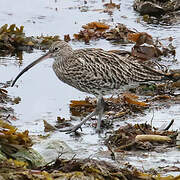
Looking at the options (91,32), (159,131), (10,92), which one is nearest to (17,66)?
(10,92)

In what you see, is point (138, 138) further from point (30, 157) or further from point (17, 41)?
point (17, 41)

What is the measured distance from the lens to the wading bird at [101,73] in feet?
30.0

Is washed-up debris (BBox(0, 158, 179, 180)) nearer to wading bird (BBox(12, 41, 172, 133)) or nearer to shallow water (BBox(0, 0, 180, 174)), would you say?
shallow water (BBox(0, 0, 180, 174))

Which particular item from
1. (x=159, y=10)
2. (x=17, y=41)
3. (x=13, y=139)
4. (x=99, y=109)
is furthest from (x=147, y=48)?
(x=13, y=139)

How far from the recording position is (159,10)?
15039 millimetres

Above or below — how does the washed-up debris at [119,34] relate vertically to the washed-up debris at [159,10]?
below

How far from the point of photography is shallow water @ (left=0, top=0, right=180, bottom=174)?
843 cm

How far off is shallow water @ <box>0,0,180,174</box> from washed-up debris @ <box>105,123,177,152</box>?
0.19 metres

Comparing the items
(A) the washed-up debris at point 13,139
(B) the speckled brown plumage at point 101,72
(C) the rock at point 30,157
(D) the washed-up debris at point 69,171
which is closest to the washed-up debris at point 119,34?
(B) the speckled brown plumage at point 101,72

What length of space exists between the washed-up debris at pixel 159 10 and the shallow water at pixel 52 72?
0.79 ft

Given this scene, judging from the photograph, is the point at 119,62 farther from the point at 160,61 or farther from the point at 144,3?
the point at 144,3

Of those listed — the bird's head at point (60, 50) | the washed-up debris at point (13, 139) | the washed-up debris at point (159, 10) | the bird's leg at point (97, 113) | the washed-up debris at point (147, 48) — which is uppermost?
the bird's head at point (60, 50)

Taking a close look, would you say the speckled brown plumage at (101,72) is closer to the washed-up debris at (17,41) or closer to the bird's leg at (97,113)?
the bird's leg at (97,113)

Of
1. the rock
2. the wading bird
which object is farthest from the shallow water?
the rock
